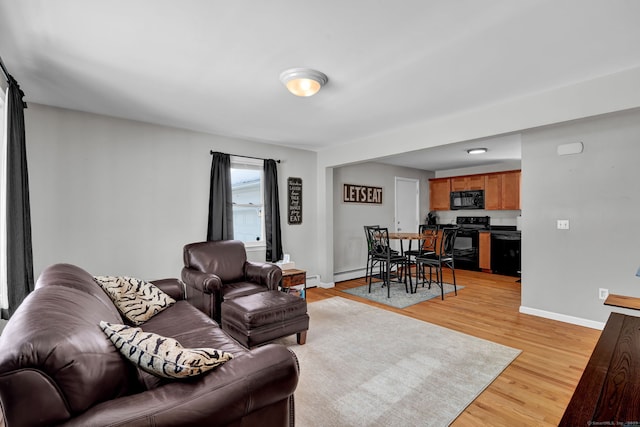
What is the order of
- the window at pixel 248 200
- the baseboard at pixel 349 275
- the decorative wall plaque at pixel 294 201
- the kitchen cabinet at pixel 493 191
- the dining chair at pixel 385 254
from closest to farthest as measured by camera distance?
the window at pixel 248 200
the dining chair at pixel 385 254
the decorative wall plaque at pixel 294 201
the baseboard at pixel 349 275
the kitchen cabinet at pixel 493 191

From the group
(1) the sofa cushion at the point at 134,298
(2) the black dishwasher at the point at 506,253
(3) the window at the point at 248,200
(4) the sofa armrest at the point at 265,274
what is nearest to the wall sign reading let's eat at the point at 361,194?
(3) the window at the point at 248,200

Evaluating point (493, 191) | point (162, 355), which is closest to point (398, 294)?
point (493, 191)

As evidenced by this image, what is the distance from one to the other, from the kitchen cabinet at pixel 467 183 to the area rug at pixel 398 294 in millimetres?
2753

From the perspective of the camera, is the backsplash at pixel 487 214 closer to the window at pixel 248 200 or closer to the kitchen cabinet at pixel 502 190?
the kitchen cabinet at pixel 502 190

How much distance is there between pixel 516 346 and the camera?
2.82 metres

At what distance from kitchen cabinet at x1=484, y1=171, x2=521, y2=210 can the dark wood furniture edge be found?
5.83m

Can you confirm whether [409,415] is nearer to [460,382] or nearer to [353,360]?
[460,382]

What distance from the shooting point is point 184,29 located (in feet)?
6.21

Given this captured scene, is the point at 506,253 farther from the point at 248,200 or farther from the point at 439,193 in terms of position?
the point at 248,200

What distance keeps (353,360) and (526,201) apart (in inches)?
107

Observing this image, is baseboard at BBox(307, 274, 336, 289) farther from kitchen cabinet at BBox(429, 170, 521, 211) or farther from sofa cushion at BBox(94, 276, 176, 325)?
kitchen cabinet at BBox(429, 170, 521, 211)

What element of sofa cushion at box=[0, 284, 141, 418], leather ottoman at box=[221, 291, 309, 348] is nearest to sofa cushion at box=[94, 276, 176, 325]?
leather ottoman at box=[221, 291, 309, 348]

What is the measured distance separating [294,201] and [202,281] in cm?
238

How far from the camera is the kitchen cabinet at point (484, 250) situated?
20.8 ft
